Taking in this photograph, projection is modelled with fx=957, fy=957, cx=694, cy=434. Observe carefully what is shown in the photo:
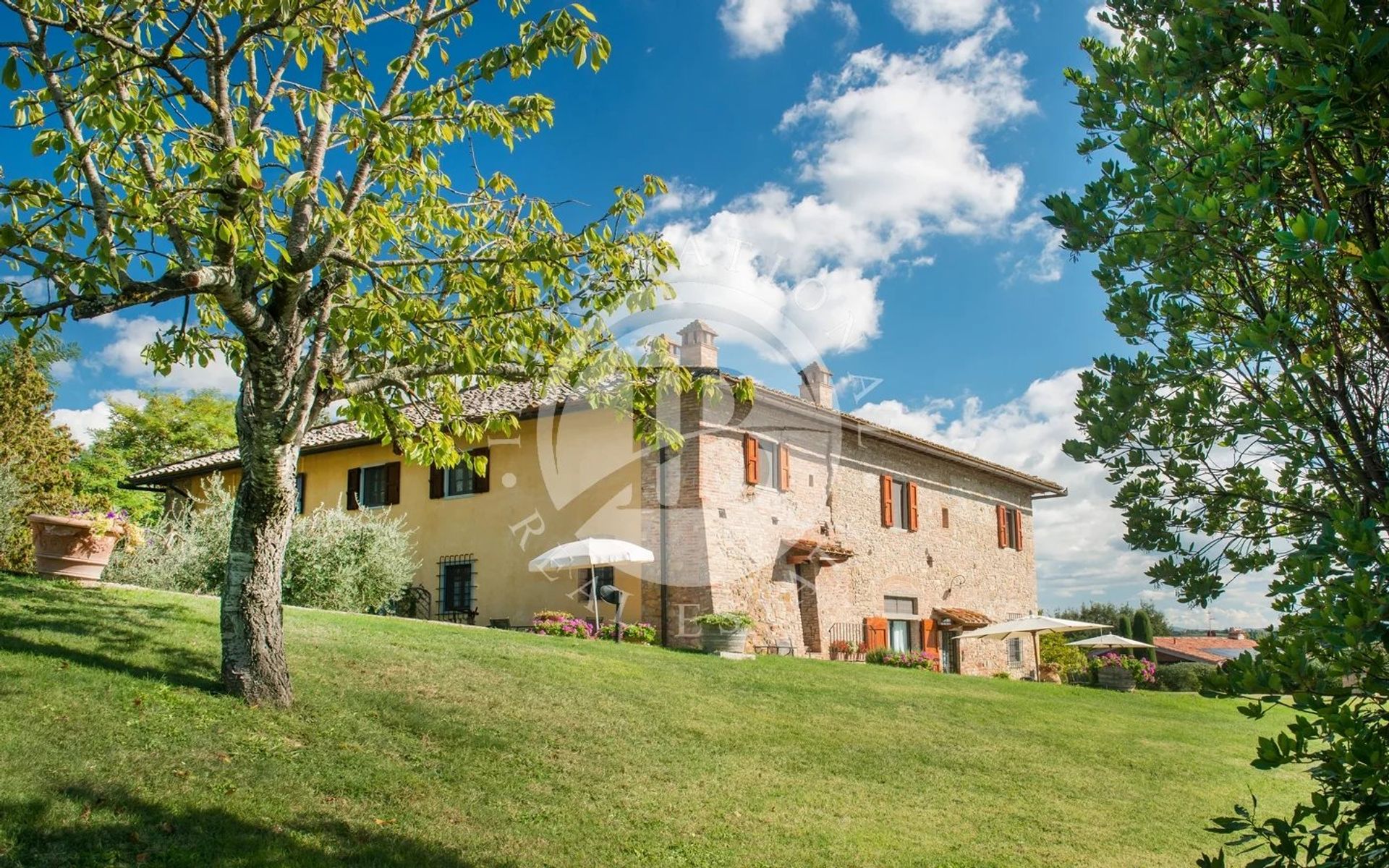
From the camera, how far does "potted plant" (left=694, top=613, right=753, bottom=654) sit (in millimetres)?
16469

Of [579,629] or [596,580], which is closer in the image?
[579,629]

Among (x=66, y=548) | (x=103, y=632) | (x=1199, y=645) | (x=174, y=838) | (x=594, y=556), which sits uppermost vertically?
(x=66, y=548)

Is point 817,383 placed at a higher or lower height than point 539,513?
higher

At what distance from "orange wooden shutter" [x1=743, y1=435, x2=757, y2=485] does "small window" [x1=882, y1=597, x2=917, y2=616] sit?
605cm

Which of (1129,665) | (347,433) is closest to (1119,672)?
(1129,665)

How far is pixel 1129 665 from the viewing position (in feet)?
80.0

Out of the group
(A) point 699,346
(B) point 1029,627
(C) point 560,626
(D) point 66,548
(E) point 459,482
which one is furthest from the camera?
(B) point 1029,627

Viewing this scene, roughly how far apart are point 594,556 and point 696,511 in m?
2.59

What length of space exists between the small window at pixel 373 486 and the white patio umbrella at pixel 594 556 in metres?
6.65

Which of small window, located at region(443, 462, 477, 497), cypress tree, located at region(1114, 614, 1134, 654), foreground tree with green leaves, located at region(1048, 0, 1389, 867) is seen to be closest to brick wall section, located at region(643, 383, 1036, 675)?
small window, located at region(443, 462, 477, 497)

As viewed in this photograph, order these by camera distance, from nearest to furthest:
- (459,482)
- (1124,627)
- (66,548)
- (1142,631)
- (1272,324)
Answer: (1272,324) → (66,548) → (459,482) → (1142,631) → (1124,627)

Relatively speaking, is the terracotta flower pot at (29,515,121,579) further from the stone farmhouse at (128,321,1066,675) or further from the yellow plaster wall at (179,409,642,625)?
the yellow plaster wall at (179,409,642,625)

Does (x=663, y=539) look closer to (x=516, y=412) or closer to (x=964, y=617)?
(x=516, y=412)

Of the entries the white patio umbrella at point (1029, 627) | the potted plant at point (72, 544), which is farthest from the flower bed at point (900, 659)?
the potted plant at point (72, 544)
